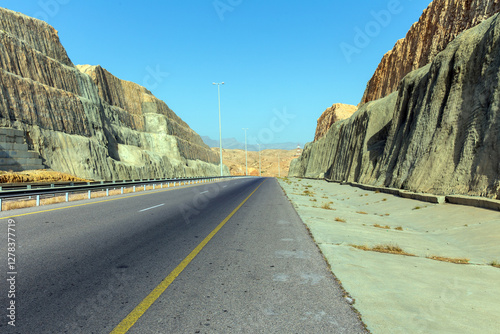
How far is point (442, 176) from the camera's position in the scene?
14203 mm

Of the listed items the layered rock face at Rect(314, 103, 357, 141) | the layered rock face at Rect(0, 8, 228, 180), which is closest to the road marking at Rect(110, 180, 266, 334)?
the layered rock face at Rect(0, 8, 228, 180)

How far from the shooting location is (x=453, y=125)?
1502 cm

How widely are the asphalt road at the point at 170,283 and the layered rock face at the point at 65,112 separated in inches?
1418

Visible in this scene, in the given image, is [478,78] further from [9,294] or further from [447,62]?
[9,294]

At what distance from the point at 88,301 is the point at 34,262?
216cm

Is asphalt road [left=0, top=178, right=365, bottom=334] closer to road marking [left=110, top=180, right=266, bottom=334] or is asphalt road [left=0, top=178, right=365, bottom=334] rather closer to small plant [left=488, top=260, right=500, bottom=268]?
road marking [left=110, top=180, right=266, bottom=334]

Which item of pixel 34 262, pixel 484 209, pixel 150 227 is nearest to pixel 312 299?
pixel 34 262

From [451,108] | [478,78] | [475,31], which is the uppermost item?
[475,31]

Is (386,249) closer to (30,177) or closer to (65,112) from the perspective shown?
(30,177)

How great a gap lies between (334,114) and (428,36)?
4802 centimetres

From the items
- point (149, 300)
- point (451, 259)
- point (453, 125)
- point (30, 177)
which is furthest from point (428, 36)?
point (30, 177)

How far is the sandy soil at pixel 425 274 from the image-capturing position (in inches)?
126

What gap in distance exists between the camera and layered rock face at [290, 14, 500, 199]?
12.1 m

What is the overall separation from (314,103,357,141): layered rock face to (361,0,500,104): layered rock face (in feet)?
91.6
